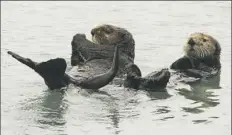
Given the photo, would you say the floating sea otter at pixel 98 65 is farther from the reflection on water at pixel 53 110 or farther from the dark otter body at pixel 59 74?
the reflection on water at pixel 53 110

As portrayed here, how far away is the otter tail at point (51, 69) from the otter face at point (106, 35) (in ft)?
4.81

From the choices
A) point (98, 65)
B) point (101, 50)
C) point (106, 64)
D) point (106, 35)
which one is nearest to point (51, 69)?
point (98, 65)

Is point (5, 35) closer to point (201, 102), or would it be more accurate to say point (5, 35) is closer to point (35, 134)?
point (201, 102)

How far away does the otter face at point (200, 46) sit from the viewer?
8773mm

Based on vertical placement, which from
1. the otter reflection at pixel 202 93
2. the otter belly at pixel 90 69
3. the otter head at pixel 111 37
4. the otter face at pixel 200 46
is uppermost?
the otter head at pixel 111 37

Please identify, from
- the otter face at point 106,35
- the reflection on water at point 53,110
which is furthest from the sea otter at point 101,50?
the reflection on water at point 53,110

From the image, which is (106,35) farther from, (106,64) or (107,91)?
(107,91)

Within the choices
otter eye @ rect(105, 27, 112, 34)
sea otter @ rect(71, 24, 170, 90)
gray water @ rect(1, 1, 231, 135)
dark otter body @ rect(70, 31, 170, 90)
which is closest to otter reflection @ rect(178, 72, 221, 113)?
gray water @ rect(1, 1, 231, 135)

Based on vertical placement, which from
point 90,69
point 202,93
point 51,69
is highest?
point 51,69

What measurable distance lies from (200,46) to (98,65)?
1565 millimetres

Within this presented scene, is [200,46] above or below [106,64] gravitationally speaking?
above

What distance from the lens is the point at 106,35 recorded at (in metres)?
8.46

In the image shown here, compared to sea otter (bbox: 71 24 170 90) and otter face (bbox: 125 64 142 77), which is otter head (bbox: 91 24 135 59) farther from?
otter face (bbox: 125 64 142 77)

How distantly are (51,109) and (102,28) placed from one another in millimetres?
2027
